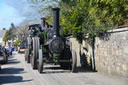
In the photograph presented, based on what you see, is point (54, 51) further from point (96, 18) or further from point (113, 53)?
point (113, 53)

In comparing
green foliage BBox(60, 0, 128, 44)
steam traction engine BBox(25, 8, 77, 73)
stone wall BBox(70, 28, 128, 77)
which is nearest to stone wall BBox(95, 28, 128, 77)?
stone wall BBox(70, 28, 128, 77)

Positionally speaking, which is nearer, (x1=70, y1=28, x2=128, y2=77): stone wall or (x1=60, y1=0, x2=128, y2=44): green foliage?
(x1=70, y1=28, x2=128, y2=77): stone wall

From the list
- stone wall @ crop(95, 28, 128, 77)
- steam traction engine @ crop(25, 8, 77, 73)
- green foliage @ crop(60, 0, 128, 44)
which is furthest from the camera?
steam traction engine @ crop(25, 8, 77, 73)

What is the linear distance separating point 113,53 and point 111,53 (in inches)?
9.4

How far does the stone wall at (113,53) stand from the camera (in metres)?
10.1

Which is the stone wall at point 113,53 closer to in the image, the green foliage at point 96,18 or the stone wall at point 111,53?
the stone wall at point 111,53

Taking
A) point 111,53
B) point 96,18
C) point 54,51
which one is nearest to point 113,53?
point 111,53

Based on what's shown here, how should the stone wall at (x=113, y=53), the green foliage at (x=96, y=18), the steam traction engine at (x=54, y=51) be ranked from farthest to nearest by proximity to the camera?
the steam traction engine at (x=54, y=51), the green foliage at (x=96, y=18), the stone wall at (x=113, y=53)

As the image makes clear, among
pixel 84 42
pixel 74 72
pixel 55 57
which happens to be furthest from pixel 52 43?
pixel 84 42

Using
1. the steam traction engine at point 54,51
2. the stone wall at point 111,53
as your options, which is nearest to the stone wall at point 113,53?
the stone wall at point 111,53

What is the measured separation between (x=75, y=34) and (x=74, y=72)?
3483 millimetres

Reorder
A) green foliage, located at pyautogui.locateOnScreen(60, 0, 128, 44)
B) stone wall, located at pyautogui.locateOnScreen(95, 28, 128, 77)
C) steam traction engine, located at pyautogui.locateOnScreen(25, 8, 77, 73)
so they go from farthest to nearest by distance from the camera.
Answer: steam traction engine, located at pyautogui.locateOnScreen(25, 8, 77, 73)
green foliage, located at pyautogui.locateOnScreen(60, 0, 128, 44)
stone wall, located at pyautogui.locateOnScreen(95, 28, 128, 77)

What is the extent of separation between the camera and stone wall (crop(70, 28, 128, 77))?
10.2m

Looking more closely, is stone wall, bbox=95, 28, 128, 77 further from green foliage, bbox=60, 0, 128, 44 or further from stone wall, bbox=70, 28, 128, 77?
green foliage, bbox=60, 0, 128, 44
